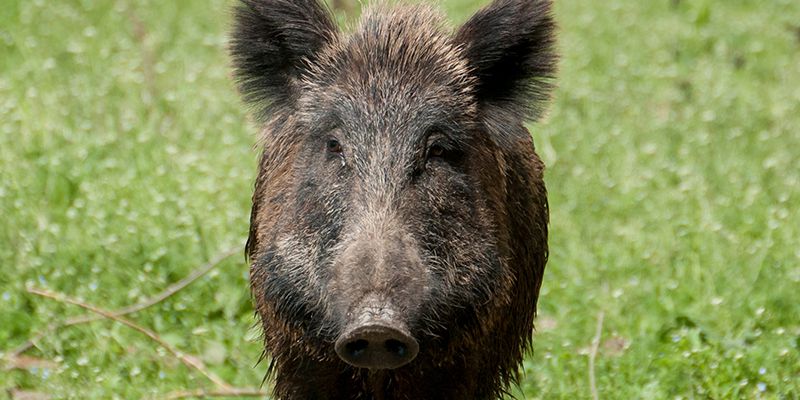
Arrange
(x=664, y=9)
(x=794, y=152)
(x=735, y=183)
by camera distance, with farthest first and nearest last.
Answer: (x=664, y=9) → (x=794, y=152) → (x=735, y=183)

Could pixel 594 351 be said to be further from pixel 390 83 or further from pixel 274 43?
pixel 274 43

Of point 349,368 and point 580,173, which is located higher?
point 580,173

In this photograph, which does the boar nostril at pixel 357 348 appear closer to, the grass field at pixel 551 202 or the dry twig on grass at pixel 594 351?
the grass field at pixel 551 202

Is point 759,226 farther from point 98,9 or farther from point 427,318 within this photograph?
point 98,9

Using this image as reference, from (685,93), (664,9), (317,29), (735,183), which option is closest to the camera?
(317,29)

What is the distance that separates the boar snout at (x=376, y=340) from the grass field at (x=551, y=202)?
5.75ft

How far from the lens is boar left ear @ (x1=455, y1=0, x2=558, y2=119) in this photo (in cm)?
485

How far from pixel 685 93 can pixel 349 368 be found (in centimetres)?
549

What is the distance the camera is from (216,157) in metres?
7.96

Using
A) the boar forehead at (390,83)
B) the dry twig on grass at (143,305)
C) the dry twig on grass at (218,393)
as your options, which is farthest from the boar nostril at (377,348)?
the dry twig on grass at (143,305)

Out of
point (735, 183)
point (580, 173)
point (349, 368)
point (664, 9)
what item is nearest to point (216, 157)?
point (580, 173)

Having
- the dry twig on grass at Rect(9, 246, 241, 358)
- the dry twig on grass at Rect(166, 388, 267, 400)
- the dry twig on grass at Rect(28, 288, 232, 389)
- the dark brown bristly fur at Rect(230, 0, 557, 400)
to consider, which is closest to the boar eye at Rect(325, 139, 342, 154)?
the dark brown bristly fur at Rect(230, 0, 557, 400)

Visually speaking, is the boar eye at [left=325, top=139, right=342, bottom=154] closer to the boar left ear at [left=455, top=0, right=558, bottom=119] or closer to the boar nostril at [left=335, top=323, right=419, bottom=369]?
the boar left ear at [left=455, top=0, right=558, bottom=119]

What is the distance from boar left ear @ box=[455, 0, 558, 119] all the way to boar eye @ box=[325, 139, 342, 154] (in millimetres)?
612
